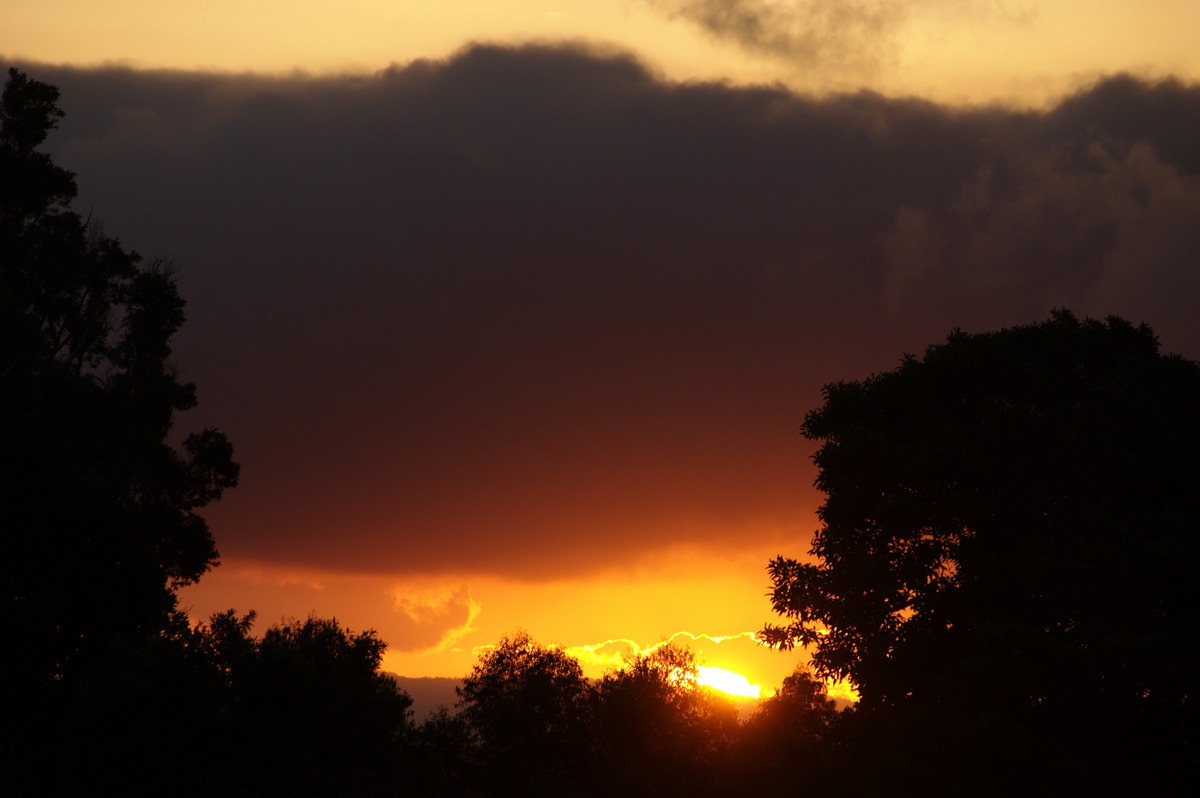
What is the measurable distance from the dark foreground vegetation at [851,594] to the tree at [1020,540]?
0.33 feet

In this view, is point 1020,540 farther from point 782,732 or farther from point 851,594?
point 782,732

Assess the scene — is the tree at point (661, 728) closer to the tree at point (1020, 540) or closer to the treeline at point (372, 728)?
the treeline at point (372, 728)

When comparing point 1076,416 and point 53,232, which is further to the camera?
point 53,232

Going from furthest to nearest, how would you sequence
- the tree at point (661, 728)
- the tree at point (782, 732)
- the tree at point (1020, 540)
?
the tree at point (661, 728) < the tree at point (782, 732) < the tree at point (1020, 540)

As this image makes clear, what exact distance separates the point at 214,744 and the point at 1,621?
10.8 m

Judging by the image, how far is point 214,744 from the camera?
3756cm

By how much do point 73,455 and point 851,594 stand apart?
3225 centimetres

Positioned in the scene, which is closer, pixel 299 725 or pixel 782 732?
pixel 299 725

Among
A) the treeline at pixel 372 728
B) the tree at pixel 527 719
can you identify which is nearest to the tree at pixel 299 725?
the treeline at pixel 372 728

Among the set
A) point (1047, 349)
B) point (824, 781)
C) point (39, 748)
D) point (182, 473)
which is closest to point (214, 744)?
point (39, 748)

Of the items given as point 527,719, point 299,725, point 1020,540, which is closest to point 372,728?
point 299,725

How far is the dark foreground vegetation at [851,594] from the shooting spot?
3544 centimetres

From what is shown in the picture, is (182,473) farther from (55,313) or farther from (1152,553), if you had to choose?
(1152,553)

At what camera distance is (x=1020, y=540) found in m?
38.8
